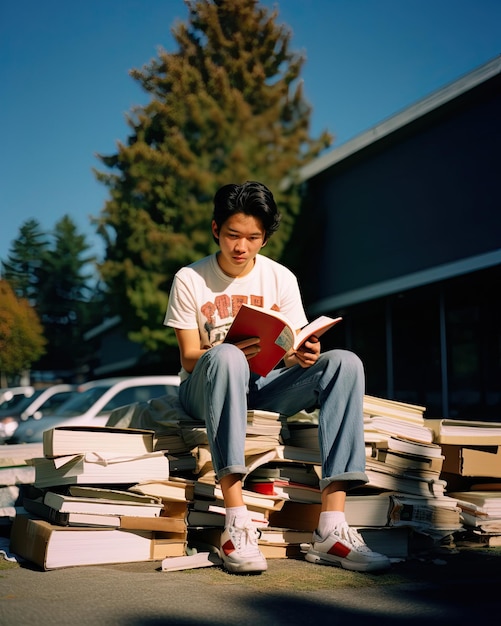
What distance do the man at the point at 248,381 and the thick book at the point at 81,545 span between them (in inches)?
16.8

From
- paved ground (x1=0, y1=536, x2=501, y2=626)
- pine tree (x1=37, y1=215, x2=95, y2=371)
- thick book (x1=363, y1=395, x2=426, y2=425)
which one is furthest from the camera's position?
pine tree (x1=37, y1=215, x2=95, y2=371)

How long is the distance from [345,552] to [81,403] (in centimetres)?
906

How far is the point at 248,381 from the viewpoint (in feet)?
12.2

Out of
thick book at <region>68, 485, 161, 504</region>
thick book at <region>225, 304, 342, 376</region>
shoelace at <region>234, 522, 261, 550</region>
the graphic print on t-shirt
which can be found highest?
the graphic print on t-shirt

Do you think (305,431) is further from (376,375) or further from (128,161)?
(128,161)

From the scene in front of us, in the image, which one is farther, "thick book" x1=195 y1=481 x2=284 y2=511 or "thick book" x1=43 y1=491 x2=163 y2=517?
"thick book" x1=195 y1=481 x2=284 y2=511

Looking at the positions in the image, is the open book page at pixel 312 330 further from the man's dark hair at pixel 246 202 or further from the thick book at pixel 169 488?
the thick book at pixel 169 488

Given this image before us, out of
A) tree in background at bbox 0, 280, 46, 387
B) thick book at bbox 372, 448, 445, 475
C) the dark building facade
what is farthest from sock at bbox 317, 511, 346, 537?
tree in background at bbox 0, 280, 46, 387

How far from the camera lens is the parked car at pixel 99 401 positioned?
453 inches

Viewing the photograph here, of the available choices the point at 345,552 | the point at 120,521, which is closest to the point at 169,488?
the point at 120,521

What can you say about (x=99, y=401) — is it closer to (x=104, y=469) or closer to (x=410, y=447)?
(x=410, y=447)

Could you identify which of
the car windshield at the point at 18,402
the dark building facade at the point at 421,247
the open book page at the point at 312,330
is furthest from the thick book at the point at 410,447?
the car windshield at the point at 18,402

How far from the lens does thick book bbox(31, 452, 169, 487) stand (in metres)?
3.46

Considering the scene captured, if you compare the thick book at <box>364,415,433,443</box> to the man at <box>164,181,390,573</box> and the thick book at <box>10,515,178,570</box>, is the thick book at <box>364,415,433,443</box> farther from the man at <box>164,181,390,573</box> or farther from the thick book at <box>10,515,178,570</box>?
the thick book at <box>10,515,178,570</box>
